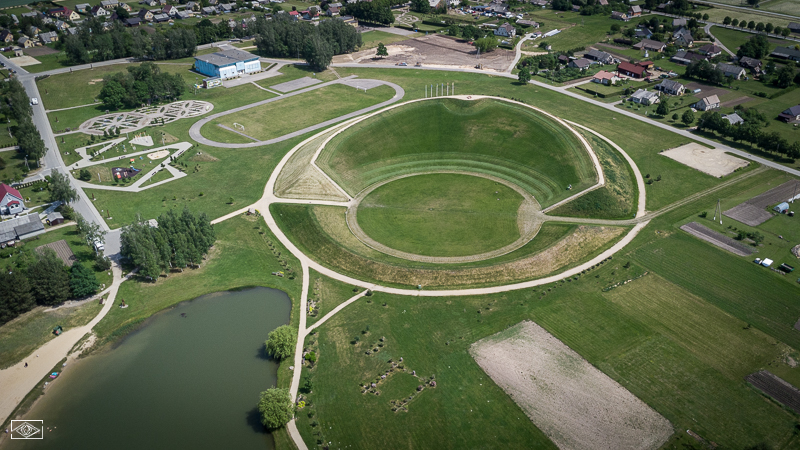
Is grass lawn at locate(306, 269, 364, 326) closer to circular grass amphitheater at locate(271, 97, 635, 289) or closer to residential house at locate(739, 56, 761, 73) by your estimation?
circular grass amphitheater at locate(271, 97, 635, 289)

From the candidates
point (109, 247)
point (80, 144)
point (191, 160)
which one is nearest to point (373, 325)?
point (109, 247)

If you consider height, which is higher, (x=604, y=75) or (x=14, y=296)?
(x=604, y=75)

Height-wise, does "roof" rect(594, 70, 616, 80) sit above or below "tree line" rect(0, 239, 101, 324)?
above

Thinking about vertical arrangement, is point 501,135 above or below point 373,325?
above

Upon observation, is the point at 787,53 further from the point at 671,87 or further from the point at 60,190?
the point at 60,190

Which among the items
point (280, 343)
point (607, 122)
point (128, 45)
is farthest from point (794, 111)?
point (128, 45)

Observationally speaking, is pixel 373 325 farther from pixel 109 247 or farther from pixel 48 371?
pixel 109 247

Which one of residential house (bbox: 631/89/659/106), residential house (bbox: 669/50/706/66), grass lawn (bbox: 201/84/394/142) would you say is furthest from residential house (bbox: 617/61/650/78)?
grass lawn (bbox: 201/84/394/142)
